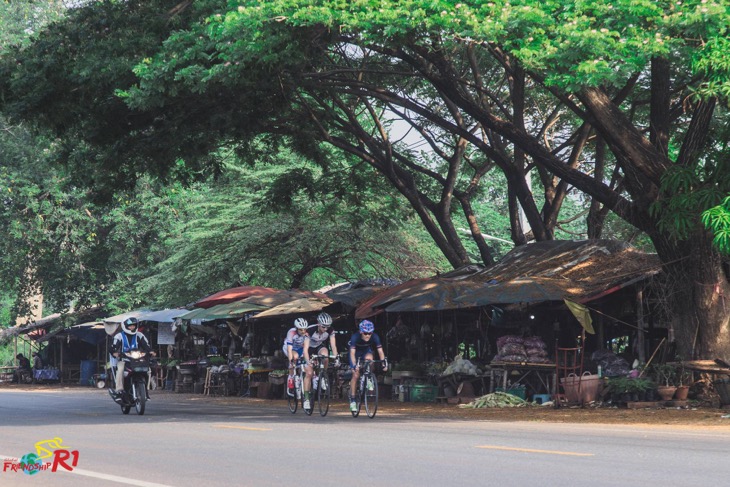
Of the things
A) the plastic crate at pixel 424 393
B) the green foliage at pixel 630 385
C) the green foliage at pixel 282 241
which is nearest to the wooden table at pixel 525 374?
the plastic crate at pixel 424 393

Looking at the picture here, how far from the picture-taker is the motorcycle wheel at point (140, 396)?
19.9 meters

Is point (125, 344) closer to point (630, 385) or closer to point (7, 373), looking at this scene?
point (630, 385)

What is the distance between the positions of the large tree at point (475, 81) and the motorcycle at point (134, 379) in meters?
4.47

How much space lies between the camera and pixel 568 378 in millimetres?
21703

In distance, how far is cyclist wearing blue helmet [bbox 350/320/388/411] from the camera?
18.8 meters

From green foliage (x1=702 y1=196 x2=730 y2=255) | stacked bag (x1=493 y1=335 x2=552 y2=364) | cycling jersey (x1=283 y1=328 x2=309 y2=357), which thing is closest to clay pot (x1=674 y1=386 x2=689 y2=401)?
stacked bag (x1=493 y1=335 x2=552 y2=364)

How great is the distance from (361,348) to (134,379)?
14.0 feet

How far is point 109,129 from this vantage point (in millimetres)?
22516

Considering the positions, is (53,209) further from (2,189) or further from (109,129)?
(109,129)

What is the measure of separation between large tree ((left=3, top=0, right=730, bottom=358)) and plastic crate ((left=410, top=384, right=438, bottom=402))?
4276 mm

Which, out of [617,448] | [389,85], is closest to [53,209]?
[389,85]

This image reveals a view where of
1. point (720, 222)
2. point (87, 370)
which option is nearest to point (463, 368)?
point (720, 222)

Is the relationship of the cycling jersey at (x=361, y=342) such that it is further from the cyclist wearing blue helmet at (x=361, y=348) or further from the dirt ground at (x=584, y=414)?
the dirt ground at (x=584, y=414)

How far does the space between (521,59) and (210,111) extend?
307 inches
